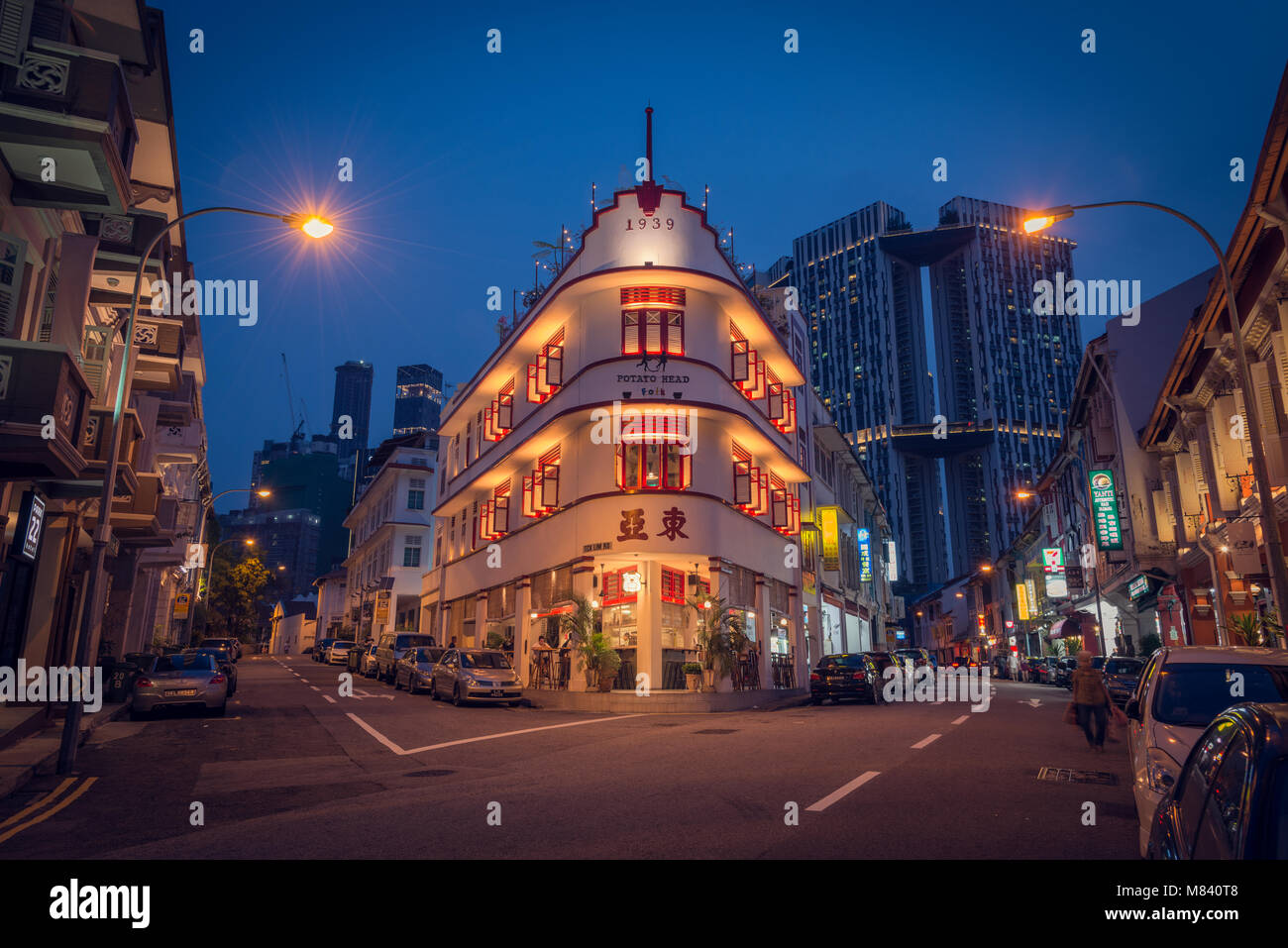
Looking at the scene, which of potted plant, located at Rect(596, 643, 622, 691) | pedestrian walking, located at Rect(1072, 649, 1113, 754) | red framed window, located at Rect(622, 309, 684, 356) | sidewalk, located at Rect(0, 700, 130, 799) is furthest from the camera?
red framed window, located at Rect(622, 309, 684, 356)

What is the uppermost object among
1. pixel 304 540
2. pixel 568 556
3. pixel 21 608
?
pixel 304 540

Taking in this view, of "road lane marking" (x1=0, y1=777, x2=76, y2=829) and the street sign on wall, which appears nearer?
"road lane marking" (x1=0, y1=777, x2=76, y2=829)

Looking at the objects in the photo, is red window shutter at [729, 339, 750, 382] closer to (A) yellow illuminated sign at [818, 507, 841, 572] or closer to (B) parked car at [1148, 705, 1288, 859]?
(A) yellow illuminated sign at [818, 507, 841, 572]

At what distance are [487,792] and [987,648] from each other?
9451 centimetres

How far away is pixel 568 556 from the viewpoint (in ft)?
88.7

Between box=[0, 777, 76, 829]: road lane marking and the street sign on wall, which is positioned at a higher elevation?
the street sign on wall

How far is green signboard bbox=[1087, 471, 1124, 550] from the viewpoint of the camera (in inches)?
1444

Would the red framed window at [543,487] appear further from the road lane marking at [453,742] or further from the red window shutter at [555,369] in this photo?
the road lane marking at [453,742]

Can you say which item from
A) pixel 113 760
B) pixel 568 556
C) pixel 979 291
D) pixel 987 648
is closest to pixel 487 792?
pixel 113 760

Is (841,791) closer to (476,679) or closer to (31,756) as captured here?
(31,756)

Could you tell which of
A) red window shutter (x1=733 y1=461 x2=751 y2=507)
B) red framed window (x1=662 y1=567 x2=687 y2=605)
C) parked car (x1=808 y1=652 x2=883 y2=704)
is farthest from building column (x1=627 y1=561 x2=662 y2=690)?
parked car (x1=808 y1=652 x2=883 y2=704)

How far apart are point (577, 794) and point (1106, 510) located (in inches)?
1422

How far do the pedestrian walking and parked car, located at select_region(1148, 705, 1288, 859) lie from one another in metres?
9.69

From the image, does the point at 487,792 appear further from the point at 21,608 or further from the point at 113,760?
the point at 21,608
